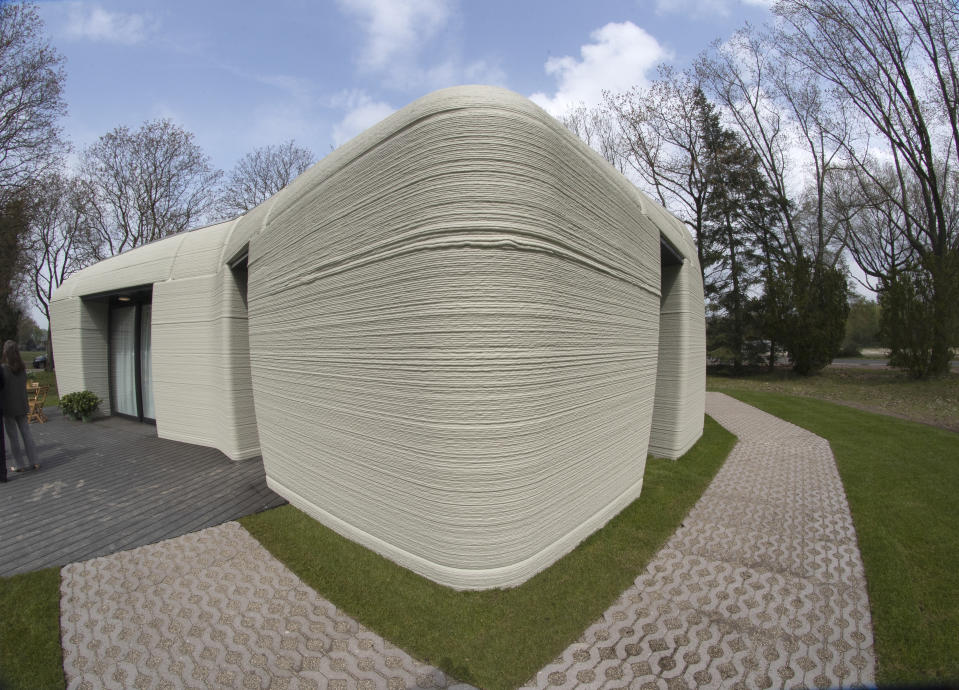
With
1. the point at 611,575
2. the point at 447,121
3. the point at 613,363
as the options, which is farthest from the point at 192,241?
the point at 611,575

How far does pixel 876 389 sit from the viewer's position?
1537cm

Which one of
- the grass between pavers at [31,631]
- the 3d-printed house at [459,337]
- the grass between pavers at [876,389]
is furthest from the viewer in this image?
the grass between pavers at [876,389]

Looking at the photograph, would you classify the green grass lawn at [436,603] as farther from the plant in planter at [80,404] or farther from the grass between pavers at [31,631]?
the plant in planter at [80,404]

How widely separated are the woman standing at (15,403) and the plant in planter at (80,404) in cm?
411

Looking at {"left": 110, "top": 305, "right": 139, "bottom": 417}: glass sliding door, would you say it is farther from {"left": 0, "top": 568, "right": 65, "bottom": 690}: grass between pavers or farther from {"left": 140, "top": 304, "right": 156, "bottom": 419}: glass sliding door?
{"left": 0, "top": 568, "right": 65, "bottom": 690}: grass between pavers

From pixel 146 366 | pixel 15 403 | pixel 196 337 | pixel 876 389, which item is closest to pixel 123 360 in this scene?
pixel 146 366

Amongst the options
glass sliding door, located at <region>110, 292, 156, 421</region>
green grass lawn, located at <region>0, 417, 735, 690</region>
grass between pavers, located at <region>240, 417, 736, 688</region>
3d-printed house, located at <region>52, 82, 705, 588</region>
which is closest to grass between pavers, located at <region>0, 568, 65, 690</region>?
green grass lawn, located at <region>0, 417, 735, 690</region>

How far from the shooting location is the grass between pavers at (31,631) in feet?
7.59

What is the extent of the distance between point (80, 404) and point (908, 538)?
14.2 meters

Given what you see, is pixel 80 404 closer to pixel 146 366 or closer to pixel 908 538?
pixel 146 366

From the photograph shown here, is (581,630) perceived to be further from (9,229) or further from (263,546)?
(9,229)

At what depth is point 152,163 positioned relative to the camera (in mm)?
21750

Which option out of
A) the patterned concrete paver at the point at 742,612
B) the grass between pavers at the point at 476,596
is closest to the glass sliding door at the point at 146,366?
the grass between pavers at the point at 476,596

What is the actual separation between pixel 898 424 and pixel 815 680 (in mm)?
11023
